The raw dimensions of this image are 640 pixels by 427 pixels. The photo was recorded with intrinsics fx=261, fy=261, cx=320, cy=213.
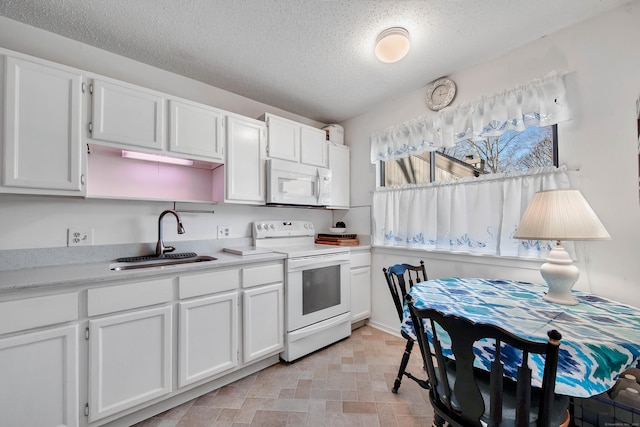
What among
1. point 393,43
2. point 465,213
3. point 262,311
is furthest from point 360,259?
point 393,43

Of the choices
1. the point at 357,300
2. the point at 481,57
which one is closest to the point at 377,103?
the point at 481,57

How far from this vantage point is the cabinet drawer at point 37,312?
48.0 inches

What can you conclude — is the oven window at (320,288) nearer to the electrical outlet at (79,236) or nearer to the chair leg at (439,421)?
the chair leg at (439,421)

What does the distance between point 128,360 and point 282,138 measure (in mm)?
2094

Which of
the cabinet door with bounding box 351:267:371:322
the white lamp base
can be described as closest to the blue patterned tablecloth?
the white lamp base

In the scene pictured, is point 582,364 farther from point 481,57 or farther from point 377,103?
point 377,103

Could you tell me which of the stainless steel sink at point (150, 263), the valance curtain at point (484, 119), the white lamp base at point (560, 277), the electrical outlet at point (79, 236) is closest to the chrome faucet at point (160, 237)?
the stainless steel sink at point (150, 263)

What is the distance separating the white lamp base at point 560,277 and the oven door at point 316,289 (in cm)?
160

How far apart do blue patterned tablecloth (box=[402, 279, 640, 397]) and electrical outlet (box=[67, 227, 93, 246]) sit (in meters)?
2.19

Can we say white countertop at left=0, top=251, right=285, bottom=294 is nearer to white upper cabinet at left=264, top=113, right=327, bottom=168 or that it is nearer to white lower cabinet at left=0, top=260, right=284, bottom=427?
white lower cabinet at left=0, top=260, right=284, bottom=427

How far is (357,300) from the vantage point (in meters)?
2.89

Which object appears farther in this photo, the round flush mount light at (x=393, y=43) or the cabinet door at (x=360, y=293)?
the cabinet door at (x=360, y=293)

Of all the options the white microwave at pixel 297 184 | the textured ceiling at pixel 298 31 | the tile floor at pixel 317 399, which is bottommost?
the tile floor at pixel 317 399

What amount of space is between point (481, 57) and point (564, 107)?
0.75 metres
